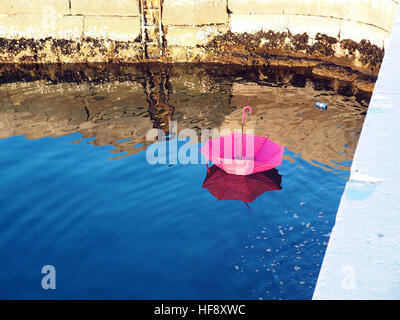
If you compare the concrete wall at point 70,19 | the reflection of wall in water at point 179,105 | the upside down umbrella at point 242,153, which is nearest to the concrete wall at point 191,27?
the concrete wall at point 70,19

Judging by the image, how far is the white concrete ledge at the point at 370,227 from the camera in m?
2.39

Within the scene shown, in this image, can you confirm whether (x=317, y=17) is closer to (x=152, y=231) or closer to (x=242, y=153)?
(x=242, y=153)

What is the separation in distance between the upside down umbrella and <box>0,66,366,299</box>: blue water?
0.62 metres

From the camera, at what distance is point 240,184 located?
298 inches

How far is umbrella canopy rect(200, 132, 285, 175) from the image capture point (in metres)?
6.98

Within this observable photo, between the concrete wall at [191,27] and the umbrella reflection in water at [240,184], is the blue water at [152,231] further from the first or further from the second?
the concrete wall at [191,27]

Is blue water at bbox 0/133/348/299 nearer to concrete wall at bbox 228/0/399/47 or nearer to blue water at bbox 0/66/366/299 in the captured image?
blue water at bbox 0/66/366/299

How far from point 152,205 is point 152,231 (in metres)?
0.68

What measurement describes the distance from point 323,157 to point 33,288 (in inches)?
220

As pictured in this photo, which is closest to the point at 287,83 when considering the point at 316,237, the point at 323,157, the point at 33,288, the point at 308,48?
the point at 308,48

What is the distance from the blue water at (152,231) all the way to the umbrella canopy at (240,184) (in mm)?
136

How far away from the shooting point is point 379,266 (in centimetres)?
248

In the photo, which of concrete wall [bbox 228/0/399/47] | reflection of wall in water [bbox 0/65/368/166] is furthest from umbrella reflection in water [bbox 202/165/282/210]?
concrete wall [bbox 228/0/399/47]

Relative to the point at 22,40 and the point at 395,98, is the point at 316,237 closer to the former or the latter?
the point at 395,98
